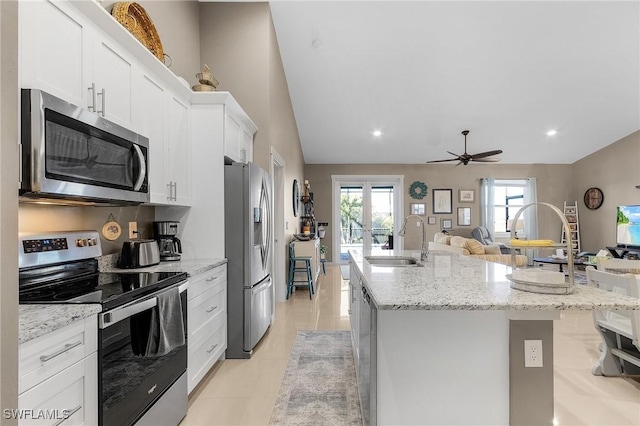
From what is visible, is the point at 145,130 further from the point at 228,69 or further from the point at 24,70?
the point at 228,69

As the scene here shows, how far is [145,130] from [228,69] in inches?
72.7

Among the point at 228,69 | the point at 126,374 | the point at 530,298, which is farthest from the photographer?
the point at 228,69

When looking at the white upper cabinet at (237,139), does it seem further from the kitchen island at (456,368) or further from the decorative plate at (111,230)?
the kitchen island at (456,368)

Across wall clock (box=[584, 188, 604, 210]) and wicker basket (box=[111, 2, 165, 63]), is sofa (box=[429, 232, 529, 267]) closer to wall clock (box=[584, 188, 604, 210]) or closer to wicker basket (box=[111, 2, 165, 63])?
wall clock (box=[584, 188, 604, 210])

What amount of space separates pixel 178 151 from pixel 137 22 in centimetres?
93

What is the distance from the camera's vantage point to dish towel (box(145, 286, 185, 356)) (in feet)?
5.12

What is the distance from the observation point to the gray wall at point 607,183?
260 inches

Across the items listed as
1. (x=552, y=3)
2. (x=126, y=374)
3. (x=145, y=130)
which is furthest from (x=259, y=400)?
(x=552, y=3)

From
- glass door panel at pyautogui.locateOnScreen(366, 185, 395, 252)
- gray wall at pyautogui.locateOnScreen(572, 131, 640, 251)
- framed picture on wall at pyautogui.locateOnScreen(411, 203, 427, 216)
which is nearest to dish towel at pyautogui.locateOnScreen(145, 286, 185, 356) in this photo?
glass door panel at pyautogui.locateOnScreen(366, 185, 395, 252)

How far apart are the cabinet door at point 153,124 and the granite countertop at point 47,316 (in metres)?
1.08

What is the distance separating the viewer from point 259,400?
2084mm

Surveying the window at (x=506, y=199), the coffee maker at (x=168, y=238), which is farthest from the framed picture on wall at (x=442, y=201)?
the coffee maker at (x=168, y=238)

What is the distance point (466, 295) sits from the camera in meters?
1.25

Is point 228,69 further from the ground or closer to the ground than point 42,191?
further from the ground
